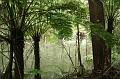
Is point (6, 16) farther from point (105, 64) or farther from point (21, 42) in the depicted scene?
point (105, 64)

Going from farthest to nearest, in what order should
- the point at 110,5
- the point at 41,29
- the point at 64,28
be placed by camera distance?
1. the point at 41,29
2. the point at 110,5
3. the point at 64,28

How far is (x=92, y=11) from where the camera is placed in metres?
4.04

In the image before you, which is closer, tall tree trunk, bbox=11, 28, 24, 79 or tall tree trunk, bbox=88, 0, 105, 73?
tall tree trunk, bbox=11, 28, 24, 79

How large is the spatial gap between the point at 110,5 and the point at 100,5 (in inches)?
23.0

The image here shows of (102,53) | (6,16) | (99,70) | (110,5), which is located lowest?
(99,70)

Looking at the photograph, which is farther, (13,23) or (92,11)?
(92,11)

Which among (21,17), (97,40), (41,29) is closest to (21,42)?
(21,17)

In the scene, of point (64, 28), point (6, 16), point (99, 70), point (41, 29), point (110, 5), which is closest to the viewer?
point (64, 28)

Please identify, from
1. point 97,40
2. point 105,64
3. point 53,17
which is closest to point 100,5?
point 97,40

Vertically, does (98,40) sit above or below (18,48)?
above

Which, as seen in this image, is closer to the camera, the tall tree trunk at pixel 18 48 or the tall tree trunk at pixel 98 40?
the tall tree trunk at pixel 18 48

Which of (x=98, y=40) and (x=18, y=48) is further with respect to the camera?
(x=98, y=40)

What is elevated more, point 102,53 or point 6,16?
point 6,16

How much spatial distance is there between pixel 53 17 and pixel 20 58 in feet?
2.06
